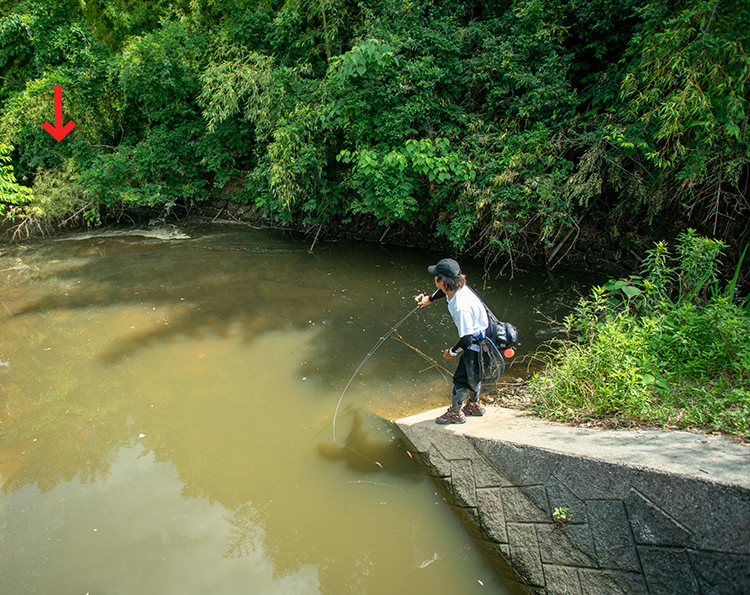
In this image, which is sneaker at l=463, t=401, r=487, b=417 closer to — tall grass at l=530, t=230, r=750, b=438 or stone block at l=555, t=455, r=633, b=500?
tall grass at l=530, t=230, r=750, b=438

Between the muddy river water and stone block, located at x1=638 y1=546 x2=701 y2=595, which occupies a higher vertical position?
stone block, located at x1=638 y1=546 x2=701 y2=595

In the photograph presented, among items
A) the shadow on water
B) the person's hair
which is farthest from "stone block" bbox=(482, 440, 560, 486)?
the person's hair

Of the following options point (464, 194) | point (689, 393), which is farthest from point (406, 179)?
point (689, 393)

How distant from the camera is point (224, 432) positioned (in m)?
4.22

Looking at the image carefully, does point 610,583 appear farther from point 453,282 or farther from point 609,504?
point 453,282

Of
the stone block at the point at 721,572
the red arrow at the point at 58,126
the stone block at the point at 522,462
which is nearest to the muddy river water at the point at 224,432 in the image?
the stone block at the point at 522,462

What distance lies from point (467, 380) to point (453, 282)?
34.1 inches

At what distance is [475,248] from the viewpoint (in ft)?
25.9

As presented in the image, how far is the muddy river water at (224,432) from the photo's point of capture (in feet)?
10.1

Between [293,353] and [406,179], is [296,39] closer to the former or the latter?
[406,179]

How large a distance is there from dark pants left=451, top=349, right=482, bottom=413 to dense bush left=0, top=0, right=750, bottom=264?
327 cm

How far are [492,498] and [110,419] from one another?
369 centimetres

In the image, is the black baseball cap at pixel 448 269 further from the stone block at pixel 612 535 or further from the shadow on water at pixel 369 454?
the stone block at pixel 612 535

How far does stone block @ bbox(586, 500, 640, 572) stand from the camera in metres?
2.46
